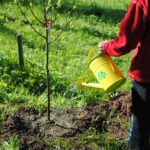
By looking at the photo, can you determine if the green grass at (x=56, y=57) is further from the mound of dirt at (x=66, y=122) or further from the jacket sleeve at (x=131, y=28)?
the jacket sleeve at (x=131, y=28)

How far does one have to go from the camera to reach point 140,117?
3361 millimetres

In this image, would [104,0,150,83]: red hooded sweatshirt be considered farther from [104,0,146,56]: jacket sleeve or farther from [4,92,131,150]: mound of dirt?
[4,92,131,150]: mound of dirt

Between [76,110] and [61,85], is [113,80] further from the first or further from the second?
[61,85]

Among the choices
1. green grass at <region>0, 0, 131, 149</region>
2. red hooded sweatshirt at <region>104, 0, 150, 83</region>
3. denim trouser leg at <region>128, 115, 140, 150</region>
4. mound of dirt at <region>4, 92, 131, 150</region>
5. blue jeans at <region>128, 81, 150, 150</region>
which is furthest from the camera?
green grass at <region>0, 0, 131, 149</region>

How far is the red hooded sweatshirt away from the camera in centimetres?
288

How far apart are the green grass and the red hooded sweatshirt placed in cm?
154

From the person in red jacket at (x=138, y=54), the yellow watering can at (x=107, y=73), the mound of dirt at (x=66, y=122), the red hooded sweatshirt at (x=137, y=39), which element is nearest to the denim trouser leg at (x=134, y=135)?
the person in red jacket at (x=138, y=54)

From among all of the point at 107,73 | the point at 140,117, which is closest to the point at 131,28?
A: the point at 107,73

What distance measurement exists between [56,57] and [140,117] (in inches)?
112

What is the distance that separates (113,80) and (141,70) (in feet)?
1.15

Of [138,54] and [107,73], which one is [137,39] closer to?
[138,54]

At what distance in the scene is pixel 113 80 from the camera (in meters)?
3.43

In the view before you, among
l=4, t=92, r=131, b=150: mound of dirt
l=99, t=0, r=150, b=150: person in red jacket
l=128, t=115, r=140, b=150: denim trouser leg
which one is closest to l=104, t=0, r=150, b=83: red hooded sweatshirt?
l=99, t=0, r=150, b=150: person in red jacket

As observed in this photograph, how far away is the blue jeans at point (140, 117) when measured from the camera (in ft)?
10.6
